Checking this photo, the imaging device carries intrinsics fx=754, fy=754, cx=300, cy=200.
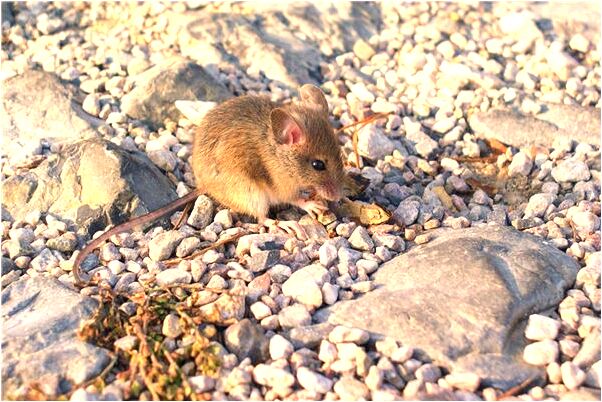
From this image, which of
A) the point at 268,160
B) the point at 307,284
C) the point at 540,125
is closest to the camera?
the point at 307,284

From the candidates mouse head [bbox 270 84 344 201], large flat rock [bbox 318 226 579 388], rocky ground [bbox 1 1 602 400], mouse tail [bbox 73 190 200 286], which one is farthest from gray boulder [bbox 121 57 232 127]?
large flat rock [bbox 318 226 579 388]

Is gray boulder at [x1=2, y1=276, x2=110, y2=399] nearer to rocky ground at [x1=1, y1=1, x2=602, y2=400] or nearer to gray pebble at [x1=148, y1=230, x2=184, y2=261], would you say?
rocky ground at [x1=1, y1=1, x2=602, y2=400]

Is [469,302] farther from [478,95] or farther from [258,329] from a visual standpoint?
[478,95]

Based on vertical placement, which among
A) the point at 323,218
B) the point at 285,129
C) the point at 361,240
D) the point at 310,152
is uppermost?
the point at 285,129

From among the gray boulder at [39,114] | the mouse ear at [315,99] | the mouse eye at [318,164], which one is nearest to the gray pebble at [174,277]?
the mouse eye at [318,164]

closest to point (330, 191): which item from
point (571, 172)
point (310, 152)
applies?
point (310, 152)

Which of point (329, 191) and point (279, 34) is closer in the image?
point (329, 191)

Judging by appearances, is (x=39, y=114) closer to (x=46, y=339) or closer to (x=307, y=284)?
(x=46, y=339)

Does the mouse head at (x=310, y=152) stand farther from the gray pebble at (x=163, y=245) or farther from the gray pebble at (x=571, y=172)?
the gray pebble at (x=571, y=172)
